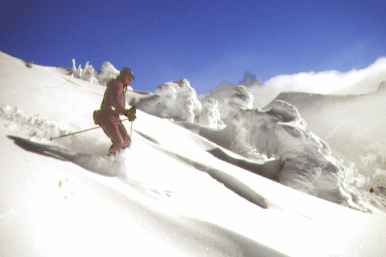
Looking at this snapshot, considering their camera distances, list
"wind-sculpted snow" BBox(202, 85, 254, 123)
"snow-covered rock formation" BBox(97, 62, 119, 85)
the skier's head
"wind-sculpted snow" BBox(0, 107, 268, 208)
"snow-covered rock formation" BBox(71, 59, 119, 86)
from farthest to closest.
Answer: "snow-covered rock formation" BBox(97, 62, 119, 85) → "snow-covered rock formation" BBox(71, 59, 119, 86) → "wind-sculpted snow" BBox(202, 85, 254, 123) → the skier's head → "wind-sculpted snow" BBox(0, 107, 268, 208)

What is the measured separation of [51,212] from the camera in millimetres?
4188

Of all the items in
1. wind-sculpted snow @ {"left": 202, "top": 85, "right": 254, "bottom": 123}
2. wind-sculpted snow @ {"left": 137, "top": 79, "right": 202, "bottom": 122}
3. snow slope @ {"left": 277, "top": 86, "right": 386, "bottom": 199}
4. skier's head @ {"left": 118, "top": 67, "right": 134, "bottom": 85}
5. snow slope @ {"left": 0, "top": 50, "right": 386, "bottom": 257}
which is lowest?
snow slope @ {"left": 0, "top": 50, "right": 386, "bottom": 257}

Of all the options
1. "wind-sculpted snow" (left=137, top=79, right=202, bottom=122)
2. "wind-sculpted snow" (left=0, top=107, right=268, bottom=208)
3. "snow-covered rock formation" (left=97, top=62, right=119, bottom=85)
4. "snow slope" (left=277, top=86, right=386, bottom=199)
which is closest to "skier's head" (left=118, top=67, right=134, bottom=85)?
"wind-sculpted snow" (left=0, top=107, right=268, bottom=208)

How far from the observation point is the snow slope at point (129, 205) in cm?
405

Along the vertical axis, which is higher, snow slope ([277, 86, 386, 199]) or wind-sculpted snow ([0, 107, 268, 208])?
snow slope ([277, 86, 386, 199])

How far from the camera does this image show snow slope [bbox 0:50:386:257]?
13.3 feet

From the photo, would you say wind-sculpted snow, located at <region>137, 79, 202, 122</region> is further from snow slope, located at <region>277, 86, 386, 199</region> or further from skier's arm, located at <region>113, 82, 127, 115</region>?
snow slope, located at <region>277, 86, 386, 199</region>

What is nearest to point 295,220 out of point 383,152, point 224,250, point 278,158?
point 224,250

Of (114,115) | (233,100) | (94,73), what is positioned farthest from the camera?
(94,73)

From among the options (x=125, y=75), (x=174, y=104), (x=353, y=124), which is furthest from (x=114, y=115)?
(x=353, y=124)

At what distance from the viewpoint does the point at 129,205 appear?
536 cm

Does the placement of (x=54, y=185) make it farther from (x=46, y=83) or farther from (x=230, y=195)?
(x=46, y=83)

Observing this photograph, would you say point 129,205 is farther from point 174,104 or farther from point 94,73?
point 94,73

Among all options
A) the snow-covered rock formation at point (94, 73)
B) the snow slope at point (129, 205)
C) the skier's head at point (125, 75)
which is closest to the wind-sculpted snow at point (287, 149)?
the snow slope at point (129, 205)
